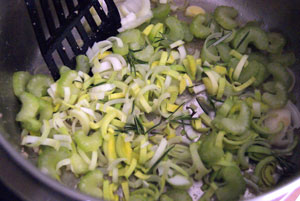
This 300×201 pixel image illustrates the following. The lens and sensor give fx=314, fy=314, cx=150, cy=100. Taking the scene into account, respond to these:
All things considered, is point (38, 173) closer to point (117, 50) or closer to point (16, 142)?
point (16, 142)

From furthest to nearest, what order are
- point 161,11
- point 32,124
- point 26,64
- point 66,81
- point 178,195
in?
point 161,11, point 26,64, point 66,81, point 32,124, point 178,195

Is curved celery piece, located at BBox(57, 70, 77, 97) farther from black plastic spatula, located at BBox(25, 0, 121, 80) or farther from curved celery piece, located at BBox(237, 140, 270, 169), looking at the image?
curved celery piece, located at BBox(237, 140, 270, 169)

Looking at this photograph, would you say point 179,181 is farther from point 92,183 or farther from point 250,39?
point 250,39

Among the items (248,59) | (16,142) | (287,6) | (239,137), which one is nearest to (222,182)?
(239,137)

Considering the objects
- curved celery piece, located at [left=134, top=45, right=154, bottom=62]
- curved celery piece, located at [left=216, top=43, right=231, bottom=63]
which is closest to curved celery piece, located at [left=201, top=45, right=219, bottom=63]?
curved celery piece, located at [left=216, top=43, right=231, bottom=63]

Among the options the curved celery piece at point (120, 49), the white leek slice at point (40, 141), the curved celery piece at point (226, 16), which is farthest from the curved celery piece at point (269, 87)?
the white leek slice at point (40, 141)

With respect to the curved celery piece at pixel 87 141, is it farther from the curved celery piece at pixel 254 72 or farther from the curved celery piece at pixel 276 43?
the curved celery piece at pixel 276 43

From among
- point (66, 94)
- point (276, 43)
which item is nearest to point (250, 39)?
point (276, 43)
